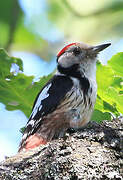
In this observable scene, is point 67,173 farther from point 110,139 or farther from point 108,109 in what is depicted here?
point 108,109

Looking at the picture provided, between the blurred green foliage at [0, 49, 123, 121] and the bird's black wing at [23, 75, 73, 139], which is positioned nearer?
the blurred green foliage at [0, 49, 123, 121]

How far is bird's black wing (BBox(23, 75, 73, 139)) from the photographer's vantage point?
333 centimetres

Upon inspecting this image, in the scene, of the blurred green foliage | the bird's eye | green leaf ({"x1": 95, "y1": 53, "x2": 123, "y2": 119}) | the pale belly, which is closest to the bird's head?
the bird's eye

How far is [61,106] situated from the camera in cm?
335

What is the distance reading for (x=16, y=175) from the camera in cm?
219

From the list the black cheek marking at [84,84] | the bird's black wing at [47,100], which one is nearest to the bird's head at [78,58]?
the black cheek marking at [84,84]

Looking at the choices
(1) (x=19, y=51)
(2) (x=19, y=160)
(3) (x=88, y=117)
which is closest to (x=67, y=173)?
(2) (x=19, y=160)

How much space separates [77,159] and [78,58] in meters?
2.01

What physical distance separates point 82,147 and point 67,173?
0.77 feet

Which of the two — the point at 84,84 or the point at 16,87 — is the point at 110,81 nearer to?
the point at 84,84

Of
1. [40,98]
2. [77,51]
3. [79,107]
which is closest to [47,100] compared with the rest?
[40,98]

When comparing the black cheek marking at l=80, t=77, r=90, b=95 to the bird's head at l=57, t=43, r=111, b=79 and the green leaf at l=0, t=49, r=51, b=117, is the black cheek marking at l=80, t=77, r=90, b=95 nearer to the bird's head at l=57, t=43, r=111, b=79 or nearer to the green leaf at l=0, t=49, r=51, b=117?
the bird's head at l=57, t=43, r=111, b=79

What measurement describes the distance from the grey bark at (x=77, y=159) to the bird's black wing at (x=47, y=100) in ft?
2.93

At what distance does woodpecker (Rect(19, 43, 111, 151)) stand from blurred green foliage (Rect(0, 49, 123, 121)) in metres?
0.12
